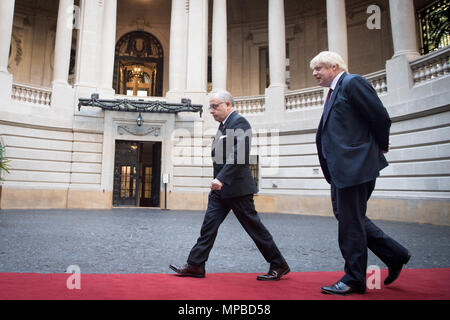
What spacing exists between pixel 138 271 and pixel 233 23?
20140 millimetres

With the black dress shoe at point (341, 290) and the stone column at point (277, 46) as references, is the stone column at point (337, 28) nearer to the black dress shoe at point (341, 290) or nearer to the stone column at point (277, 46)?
the stone column at point (277, 46)

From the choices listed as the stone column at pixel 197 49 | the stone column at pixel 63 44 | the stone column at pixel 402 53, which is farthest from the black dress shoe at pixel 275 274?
the stone column at pixel 63 44

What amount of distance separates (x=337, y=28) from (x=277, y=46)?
264cm

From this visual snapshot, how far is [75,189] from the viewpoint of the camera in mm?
14227

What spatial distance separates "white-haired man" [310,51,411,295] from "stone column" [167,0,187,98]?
13.7 m

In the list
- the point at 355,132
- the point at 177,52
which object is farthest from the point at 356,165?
the point at 177,52

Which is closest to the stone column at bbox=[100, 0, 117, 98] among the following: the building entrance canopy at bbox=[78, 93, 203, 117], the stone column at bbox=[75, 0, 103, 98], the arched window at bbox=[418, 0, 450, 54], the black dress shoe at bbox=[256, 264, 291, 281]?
the stone column at bbox=[75, 0, 103, 98]

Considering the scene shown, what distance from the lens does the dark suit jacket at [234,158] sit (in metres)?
3.13

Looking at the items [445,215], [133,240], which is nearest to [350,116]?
[133,240]

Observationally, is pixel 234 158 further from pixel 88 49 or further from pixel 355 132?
pixel 88 49

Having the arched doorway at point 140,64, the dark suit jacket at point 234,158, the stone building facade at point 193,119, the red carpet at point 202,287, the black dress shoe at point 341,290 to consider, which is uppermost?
the arched doorway at point 140,64

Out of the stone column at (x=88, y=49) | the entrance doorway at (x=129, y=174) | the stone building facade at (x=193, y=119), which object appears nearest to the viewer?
the stone building facade at (x=193, y=119)

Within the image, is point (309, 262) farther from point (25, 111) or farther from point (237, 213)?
point (25, 111)

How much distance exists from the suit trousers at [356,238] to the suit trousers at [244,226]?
712 millimetres
